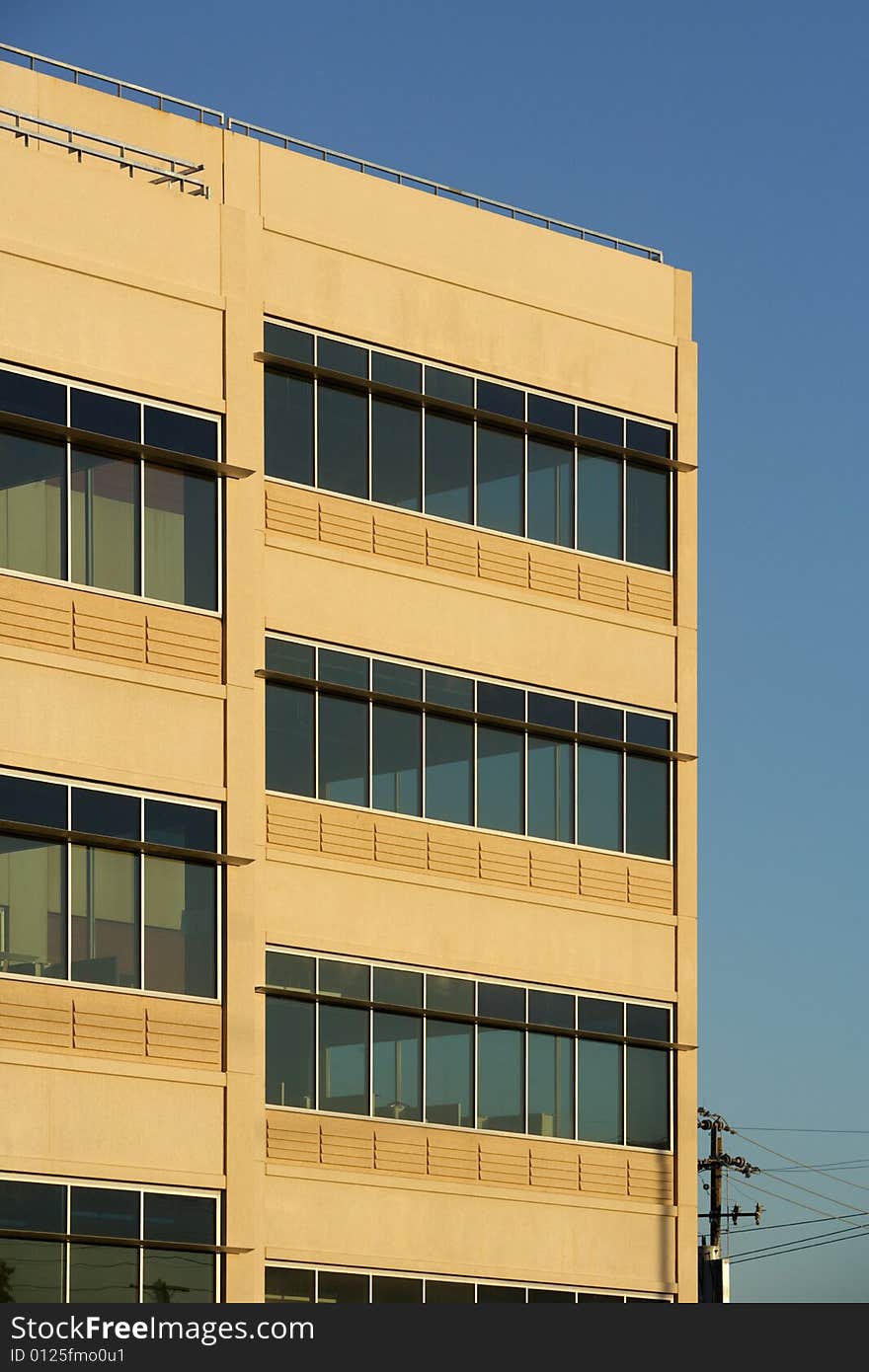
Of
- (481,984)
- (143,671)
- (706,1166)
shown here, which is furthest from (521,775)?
(706,1166)

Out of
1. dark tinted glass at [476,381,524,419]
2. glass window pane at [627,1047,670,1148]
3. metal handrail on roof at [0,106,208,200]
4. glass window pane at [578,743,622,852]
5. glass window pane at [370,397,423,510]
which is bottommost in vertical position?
glass window pane at [627,1047,670,1148]

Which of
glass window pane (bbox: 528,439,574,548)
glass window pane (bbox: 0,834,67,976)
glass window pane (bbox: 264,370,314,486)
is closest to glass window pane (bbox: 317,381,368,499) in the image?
glass window pane (bbox: 264,370,314,486)

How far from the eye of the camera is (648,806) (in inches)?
1769

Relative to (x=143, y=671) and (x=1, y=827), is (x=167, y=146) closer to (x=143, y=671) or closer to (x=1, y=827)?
(x=143, y=671)

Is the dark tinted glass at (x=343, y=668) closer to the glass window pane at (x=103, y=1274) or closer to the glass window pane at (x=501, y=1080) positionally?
the glass window pane at (x=501, y=1080)

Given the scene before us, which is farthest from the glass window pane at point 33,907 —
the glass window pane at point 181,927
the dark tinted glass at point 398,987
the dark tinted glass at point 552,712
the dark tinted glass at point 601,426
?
the dark tinted glass at point 601,426

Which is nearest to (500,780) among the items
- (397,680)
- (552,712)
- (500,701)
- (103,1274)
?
(500,701)

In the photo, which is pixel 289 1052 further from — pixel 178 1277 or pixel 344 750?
pixel 344 750

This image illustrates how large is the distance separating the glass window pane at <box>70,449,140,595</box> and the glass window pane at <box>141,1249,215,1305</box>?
8.65 meters

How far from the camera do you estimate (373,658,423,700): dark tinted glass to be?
41906 millimetres

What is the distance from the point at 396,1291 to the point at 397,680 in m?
8.48

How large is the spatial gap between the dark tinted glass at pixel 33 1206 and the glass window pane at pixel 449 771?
8.32 metres

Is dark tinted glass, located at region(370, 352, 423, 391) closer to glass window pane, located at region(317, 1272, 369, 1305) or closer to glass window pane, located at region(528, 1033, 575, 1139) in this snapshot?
glass window pane, located at region(528, 1033, 575, 1139)

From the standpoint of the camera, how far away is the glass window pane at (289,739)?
40.7 metres
